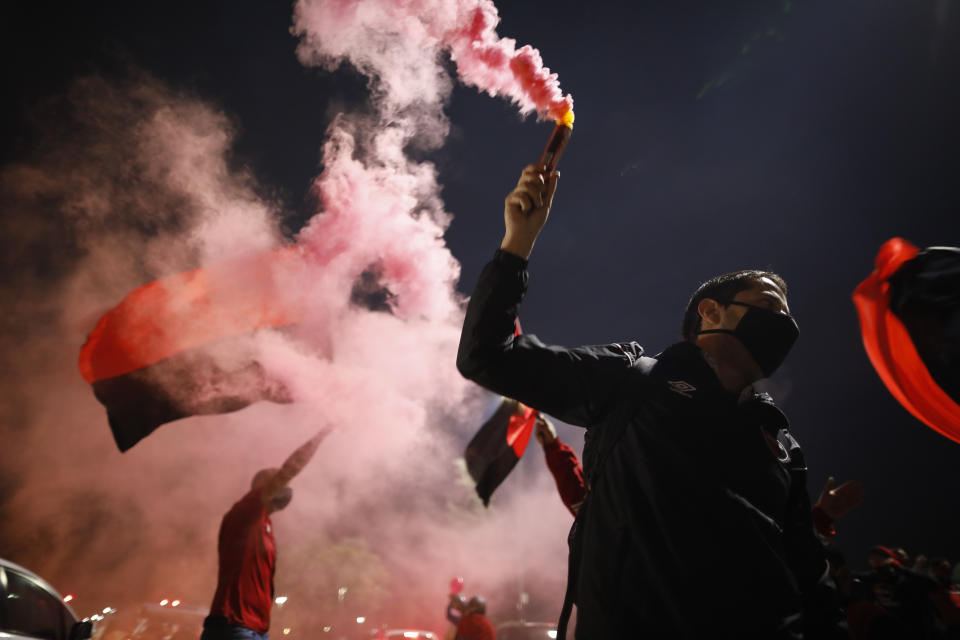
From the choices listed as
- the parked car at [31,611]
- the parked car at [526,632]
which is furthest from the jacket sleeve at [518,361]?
the parked car at [526,632]

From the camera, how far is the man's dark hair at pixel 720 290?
216cm

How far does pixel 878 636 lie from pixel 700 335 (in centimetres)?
692

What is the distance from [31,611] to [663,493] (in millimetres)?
5919

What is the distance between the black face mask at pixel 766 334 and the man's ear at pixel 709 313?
6cm

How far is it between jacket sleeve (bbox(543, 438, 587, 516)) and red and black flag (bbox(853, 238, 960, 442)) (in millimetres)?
2651

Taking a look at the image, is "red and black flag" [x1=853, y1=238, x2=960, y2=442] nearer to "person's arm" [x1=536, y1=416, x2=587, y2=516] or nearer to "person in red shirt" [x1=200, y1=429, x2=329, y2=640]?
"person's arm" [x1=536, y1=416, x2=587, y2=516]

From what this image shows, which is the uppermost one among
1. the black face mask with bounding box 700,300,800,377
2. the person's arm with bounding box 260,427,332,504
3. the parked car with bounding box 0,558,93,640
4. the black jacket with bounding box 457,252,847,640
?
the person's arm with bounding box 260,427,332,504

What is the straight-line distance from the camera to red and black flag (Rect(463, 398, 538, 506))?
21.6 feet

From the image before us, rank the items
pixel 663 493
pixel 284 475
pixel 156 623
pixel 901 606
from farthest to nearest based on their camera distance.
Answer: pixel 156 623
pixel 901 606
pixel 284 475
pixel 663 493

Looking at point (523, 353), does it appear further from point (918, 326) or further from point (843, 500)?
point (918, 326)

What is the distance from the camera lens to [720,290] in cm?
221

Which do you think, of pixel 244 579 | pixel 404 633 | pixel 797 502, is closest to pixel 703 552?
pixel 797 502

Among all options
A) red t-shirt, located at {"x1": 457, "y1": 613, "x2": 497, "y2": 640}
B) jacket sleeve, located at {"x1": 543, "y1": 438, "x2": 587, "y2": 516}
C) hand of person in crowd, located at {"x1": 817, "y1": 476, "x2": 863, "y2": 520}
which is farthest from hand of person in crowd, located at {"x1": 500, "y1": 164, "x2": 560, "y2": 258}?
red t-shirt, located at {"x1": 457, "y1": 613, "x2": 497, "y2": 640}

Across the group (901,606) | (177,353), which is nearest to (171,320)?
(177,353)
